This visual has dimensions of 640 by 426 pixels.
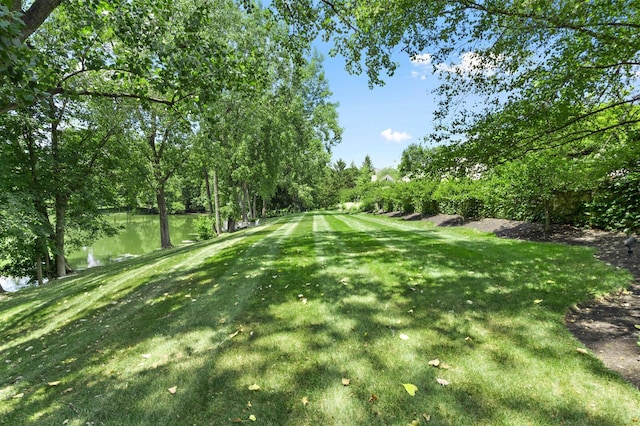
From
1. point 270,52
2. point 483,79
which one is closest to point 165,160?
point 270,52

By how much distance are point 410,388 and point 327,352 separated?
37.7 inches

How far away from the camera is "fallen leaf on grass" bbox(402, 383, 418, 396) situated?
2.50 metres

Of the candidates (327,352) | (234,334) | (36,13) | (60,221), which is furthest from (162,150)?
(327,352)

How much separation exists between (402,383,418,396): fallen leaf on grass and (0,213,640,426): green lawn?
1.7 inches

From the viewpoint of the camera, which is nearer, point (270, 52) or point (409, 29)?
point (409, 29)

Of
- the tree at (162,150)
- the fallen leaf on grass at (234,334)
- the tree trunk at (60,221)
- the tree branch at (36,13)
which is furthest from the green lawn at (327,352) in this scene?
the tree at (162,150)

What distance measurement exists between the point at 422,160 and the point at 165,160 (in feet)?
52.0

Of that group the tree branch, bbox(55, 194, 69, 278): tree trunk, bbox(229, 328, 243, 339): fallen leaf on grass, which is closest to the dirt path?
bbox(229, 328, 243, 339): fallen leaf on grass

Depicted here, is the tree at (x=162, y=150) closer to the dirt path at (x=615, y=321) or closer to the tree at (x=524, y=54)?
the tree at (x=524, y=54)

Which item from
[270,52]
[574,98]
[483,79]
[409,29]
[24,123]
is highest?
[270,52]

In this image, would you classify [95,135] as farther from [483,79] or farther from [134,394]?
[483,79]

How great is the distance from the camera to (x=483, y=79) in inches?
229

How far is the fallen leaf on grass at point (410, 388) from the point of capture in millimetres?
2496

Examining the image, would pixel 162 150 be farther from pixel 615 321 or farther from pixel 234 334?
pixel 615 321
